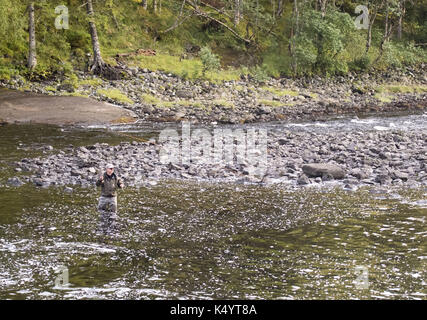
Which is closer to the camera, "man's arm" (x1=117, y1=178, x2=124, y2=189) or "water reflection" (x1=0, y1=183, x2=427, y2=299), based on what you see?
"water reflection" (x1=0, y1=183, x2=427, y2=299)

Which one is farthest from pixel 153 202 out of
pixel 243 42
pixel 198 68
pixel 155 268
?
pixel 243 42

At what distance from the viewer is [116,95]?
3644cm

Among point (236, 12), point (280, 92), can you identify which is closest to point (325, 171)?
point (280, 92)

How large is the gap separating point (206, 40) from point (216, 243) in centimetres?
3977

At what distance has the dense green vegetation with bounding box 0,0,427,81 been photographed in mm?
39219

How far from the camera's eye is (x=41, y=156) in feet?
75.4

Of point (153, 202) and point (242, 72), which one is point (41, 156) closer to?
point (153, 202)

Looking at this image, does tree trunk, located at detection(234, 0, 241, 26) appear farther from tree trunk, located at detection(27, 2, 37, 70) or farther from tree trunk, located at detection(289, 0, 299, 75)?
tree trunk, located at detection(27, 2, 37, 70)

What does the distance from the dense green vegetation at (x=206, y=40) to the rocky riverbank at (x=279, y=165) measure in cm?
1652

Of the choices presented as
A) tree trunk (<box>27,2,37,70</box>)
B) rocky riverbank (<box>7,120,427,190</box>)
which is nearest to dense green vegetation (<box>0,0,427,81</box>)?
tree trunk (<box>27,2,37,70</box>)

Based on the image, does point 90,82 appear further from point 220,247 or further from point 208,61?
point 220,247

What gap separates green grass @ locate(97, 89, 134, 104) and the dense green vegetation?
3095 millimetres

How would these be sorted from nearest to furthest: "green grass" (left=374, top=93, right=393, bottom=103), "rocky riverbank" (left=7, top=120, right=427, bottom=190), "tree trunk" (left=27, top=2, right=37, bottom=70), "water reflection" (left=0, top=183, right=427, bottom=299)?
"water reflection" (left=0, top=183, right=427, bottom=299), "rocky riverbank" (left=7, top=120, right=427, bottom=190), "tree trunk" (left=27, top=2, right=37, bottom=70), "green grass" (left=374, top=93, right=393, bottom=103)
